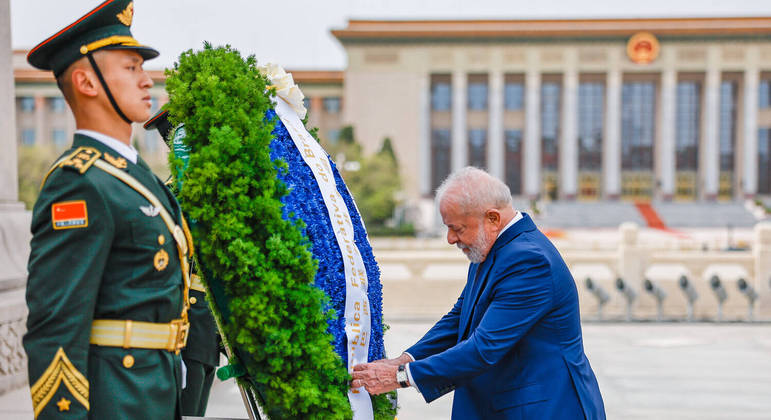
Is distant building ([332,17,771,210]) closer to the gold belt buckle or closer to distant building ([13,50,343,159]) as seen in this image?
distant building ([13,50,343,159])

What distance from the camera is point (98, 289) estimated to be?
5.49 ft

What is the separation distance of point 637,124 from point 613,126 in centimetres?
411

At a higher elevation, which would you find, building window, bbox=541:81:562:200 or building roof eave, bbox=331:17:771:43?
building roof eave, bbox=331:17:771:43

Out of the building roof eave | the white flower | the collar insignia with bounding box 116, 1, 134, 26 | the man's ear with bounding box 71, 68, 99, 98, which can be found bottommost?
the man's ear with bounding box 71, 68, 99, 98

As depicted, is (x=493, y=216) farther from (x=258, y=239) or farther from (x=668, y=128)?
(x=668, y=128)

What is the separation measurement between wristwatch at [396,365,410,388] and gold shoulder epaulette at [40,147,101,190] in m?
1.27

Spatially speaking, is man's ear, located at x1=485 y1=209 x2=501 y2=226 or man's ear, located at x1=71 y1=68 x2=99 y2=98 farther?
man's ear, located at x1=485 y1=209 x2=501 y2=226

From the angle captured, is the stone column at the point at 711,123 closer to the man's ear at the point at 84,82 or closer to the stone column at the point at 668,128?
the stone column at the point at 668,128

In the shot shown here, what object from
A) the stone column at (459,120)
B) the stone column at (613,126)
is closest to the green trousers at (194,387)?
the stone column at (459,120)

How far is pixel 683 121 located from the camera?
52250 mm

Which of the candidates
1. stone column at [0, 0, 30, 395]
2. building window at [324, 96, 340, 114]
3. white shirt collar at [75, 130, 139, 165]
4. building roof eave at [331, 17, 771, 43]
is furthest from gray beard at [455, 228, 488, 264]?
building window at [324, 96, 340, 114]

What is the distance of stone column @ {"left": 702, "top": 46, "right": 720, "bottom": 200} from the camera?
160 feet

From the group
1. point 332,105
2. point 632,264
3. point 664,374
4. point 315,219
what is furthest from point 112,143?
point 332,105

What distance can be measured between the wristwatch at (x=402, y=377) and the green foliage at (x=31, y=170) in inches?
1188
